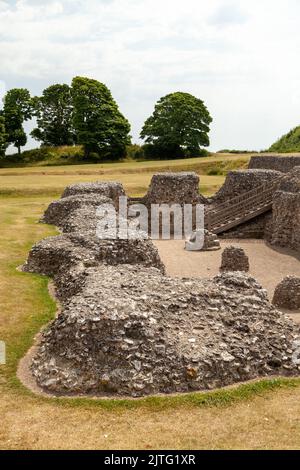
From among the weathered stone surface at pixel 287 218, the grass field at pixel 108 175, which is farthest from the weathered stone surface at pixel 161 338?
the grass field at pixel 108 175

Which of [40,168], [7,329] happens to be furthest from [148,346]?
[40,168]

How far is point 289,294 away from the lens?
16984 millimetres

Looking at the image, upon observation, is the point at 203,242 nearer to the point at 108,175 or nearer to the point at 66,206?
the point at 66,206

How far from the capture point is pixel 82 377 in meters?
10.5

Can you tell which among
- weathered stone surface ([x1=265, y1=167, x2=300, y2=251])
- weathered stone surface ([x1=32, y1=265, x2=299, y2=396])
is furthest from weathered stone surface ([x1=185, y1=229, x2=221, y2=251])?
weathered stone surface ([x1=32, y1=265, x2=299, y2=396])

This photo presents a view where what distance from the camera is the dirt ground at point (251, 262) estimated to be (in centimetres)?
2169

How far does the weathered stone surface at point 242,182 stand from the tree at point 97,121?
113 ft

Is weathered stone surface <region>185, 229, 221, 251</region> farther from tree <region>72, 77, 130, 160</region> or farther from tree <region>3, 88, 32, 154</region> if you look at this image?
tree <region>3, 88, 32, 154</region>

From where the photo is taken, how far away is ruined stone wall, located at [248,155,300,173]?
44.3m

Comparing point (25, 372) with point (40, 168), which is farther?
point (40, 168)

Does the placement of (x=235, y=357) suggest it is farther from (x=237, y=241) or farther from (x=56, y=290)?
(x=237, y=241)

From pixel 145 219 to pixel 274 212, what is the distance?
9886 mm

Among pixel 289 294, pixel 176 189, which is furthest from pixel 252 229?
pixel 289 294

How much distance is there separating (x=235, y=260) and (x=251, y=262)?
2.41m
